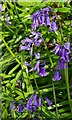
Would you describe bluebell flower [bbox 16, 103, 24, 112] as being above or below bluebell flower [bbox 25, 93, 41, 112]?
below

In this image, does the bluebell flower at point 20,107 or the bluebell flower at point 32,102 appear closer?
the bluebell flower at point 32,102

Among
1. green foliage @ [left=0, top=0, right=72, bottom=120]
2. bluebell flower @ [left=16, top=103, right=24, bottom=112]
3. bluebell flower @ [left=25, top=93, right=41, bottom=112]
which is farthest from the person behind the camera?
green foliage @ [left=0, top=0, right=72, bottom=120]

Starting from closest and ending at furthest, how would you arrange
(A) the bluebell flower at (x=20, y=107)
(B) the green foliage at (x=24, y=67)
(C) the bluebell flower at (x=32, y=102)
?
(C) the bluebell flower at (x=32, y=102) < (A) the bluebell flower at (x=20, y=107) < (B) the green foliage at (x=24, y=67)

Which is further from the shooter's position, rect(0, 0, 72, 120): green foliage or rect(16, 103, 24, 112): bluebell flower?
rect(0, 0, 72, 120): green foliage

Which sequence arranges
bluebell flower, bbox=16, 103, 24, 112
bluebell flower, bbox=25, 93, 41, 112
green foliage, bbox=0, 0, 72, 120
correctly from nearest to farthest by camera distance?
1. bluebell flower, bbox=25, 93, 41, 112
2. bluebell flower, bbox=16, 103, 24, 112
3. green foliage, bbox=0, 0, 72, 120

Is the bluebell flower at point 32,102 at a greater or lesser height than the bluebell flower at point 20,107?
greater

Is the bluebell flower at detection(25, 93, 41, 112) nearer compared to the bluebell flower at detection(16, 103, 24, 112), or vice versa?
the bluebell flower at detection(25, 93, 41, 112)

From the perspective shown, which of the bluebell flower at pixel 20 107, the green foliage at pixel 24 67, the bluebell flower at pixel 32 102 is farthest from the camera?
the green foliage at pixel 24 67

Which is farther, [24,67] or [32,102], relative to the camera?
[24,67]

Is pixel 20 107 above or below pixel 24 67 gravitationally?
below

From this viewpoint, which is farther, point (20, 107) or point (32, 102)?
point (20, 107)

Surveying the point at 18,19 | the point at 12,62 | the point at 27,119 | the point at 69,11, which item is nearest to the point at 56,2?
the point at 69,11
